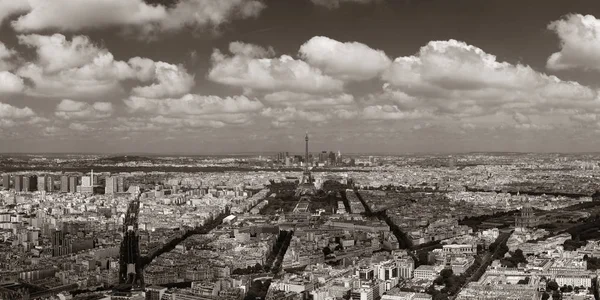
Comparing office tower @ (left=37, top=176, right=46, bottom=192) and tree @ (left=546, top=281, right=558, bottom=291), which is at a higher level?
office tower @ (left=37, top=176, right=46, bottom=192)

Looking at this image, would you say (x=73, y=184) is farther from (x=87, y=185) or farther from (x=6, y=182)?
(x=6, y=182)

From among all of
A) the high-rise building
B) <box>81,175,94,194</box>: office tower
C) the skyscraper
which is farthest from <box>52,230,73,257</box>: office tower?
<box>81,175,94,194</box>: office tower

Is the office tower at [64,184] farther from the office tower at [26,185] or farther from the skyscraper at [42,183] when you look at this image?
the office tower at [26,185]

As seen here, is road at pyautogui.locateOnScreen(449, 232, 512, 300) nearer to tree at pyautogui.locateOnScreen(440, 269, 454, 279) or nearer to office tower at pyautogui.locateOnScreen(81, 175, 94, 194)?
tree at pyautogui.locateOnScreen(440, 269, 454, 279)

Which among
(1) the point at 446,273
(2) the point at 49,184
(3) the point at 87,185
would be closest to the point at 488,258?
(1) the point at 446,273

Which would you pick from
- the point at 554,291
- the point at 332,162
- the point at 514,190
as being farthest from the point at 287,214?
the point at 332,162

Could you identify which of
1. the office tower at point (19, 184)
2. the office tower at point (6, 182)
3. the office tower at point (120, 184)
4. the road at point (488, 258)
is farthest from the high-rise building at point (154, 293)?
the office tower at point (120, 184)

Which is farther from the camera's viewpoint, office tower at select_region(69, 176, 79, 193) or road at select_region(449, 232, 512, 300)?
office tower at select_region(69, 176, 79, 193)

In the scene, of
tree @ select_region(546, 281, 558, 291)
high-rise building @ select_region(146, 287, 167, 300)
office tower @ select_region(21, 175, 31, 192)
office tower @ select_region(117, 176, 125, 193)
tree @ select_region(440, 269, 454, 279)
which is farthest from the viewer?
office tower @ select_region(117, 176, 125, 193)

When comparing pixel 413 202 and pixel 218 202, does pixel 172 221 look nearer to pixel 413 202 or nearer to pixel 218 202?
pixel 218 202
